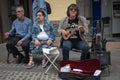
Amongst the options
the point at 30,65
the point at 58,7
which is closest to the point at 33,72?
the point at 30,65

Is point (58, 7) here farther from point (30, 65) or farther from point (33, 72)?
point (33, 72)

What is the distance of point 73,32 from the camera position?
754 centimetres

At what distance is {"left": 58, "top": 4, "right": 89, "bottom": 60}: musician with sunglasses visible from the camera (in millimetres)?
7445

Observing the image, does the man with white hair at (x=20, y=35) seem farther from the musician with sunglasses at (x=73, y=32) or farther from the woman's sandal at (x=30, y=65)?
the musician with sunglasses at (x=73, y=32)

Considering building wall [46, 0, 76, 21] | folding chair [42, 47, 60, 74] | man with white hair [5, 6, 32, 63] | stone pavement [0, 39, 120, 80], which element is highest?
building wall [46, 0, 76, 21]

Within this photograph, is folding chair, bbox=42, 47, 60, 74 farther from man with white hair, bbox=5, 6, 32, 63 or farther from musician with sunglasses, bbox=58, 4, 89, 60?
man with white hair, bbox=5, 6, 32, 63

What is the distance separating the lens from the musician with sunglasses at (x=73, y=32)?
7.45m

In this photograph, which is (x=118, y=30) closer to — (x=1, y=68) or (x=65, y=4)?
(x=65, y=4)

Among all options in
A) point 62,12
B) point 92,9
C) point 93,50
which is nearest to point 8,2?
point 62,12

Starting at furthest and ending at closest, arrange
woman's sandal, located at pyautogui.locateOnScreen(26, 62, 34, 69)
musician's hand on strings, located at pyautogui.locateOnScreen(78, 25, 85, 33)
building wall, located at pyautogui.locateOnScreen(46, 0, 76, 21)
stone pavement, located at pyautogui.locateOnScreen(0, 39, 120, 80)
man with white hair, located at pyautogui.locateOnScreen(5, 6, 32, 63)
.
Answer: building wall, located at pyautogui.locateOnScreen(46, 0, 76, 21) < man with white hair, located at pyautogui.locateOnScreen(5, 6, 32, 63) < woman's sandal, located at pyautogui.locateOnScreen(26, 62, 34, 69) < musician's hand on strings, located at pyautogui.locateOnScreen(78, 25, 85, 33) < stone pavement, located at pyautogui.locateOnScreen(0, 39, 120, 80)

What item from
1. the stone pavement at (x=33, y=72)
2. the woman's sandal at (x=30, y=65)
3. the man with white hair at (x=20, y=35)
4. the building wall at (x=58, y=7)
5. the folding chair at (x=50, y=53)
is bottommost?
the stone pavement at (x=33, y=72)

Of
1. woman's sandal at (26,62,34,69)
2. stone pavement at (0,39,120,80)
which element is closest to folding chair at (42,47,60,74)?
stone pavement at (0,39,120,80)

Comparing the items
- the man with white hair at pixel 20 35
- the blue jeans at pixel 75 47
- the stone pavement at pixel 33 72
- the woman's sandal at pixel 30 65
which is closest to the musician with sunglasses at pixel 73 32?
the blue jeans at pixel 75 47

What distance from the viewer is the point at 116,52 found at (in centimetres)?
934
